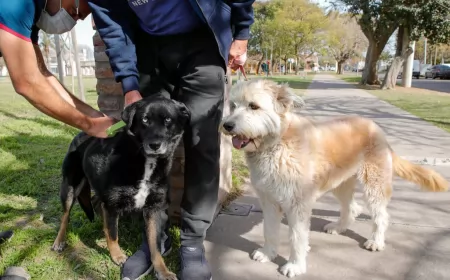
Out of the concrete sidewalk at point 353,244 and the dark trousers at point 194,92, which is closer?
the dark trousers at point 194,92

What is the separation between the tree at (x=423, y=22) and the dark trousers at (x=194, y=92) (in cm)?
2025

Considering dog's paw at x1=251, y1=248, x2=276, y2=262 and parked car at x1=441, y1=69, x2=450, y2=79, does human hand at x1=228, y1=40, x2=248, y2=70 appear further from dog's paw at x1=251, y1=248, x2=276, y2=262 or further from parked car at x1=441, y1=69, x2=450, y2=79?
parked car at x1=441, y1=69, x2=450, y2=79

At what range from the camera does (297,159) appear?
2736mm

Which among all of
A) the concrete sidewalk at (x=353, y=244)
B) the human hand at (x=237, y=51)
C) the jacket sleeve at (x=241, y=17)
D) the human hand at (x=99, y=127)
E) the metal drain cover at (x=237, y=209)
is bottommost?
the concrete sidewalk at (x=353, y=244)

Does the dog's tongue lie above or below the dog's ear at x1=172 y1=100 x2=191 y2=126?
below

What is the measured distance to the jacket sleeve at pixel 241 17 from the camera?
2511mm

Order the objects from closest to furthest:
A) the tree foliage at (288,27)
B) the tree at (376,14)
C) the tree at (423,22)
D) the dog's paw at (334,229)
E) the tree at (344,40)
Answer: the dog's paw at (334,229) < the tree at (423,22) < the tree at (376,14) < the tree foliage at (288,27) < the tree at (344,40)

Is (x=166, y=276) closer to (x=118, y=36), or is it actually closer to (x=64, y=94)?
(x=64, y=94)

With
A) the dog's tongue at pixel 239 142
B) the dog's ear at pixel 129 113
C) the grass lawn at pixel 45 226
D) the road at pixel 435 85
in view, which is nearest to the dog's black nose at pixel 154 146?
the dog's ear at pixel 129 113

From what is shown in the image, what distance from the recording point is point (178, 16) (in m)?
2.41

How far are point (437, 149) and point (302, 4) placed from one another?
5470cm

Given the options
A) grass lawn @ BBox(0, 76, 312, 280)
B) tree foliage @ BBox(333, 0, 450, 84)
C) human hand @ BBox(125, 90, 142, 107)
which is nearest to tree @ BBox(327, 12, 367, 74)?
tree foliage @ BBox(333, 0, 450, 84)

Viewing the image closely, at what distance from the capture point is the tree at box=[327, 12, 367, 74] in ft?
202

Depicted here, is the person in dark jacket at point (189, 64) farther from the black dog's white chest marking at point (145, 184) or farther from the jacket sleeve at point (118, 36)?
the black dog's white chest marking at point (145, 184)
